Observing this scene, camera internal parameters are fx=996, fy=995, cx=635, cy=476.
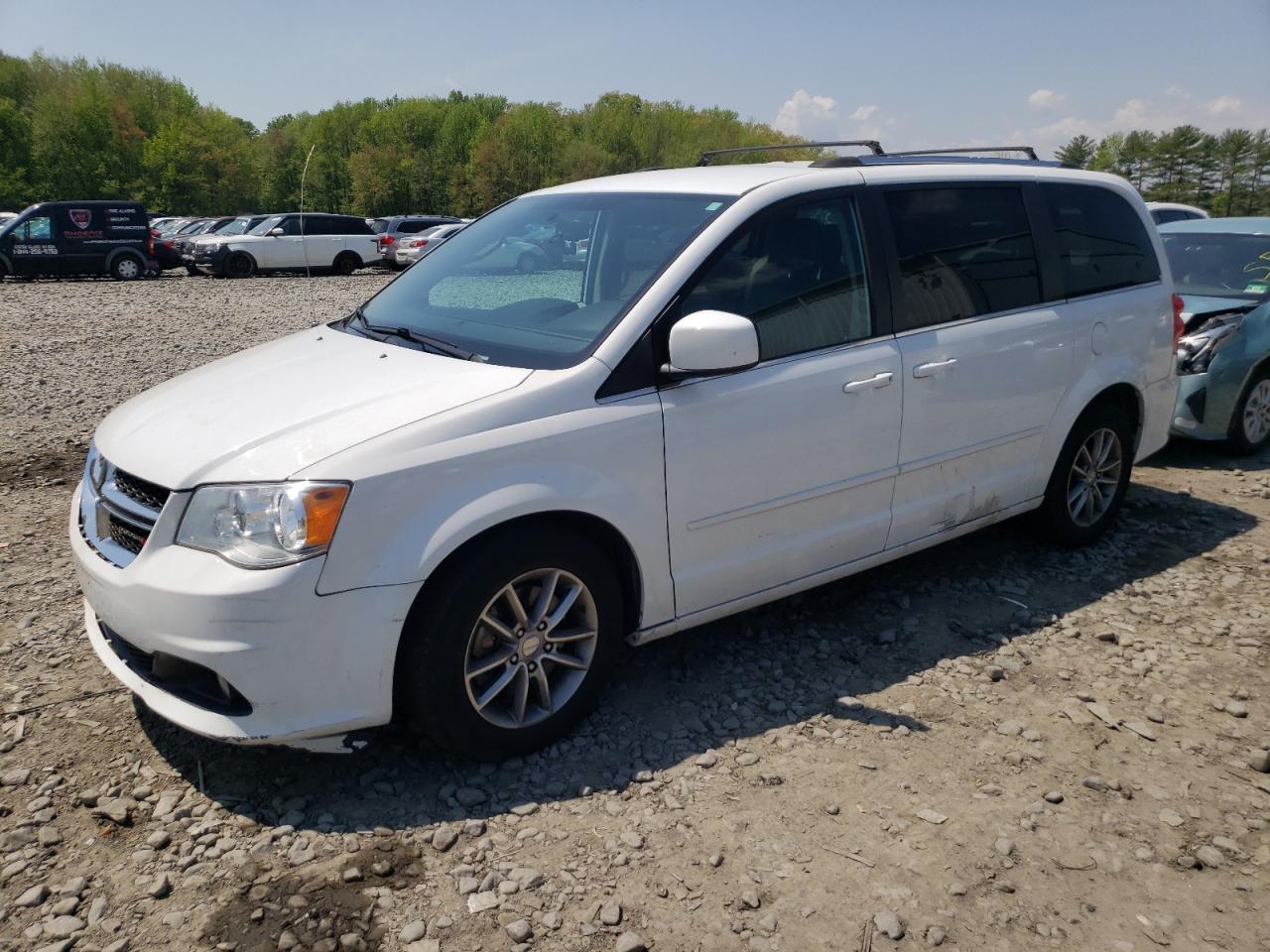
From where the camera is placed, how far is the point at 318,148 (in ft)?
243

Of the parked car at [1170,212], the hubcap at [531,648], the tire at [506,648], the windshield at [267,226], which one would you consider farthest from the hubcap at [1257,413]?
the windshield at [267,226]

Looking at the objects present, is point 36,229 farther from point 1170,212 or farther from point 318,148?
point 318,148

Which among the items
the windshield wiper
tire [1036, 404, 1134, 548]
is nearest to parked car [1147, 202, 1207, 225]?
tire [1036, 404, 1134, 548]

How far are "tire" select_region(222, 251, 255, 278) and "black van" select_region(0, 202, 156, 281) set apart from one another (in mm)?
1896

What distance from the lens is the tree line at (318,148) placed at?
69750mm

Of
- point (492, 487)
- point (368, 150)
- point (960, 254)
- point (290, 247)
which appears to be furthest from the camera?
point (368, 150)

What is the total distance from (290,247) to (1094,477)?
24.9 m

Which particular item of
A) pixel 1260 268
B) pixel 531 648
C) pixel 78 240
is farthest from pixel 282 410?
pixel 78 240

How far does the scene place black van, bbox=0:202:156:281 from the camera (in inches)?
889

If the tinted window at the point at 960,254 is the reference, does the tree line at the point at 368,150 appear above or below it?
above

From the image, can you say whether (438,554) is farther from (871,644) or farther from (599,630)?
(871,644)

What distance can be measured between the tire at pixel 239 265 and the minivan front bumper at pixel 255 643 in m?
25.0

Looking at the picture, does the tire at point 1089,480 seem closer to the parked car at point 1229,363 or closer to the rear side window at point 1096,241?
the rear side window at point 1096,241

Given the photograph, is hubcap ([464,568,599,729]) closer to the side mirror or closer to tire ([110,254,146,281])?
the side mirror
